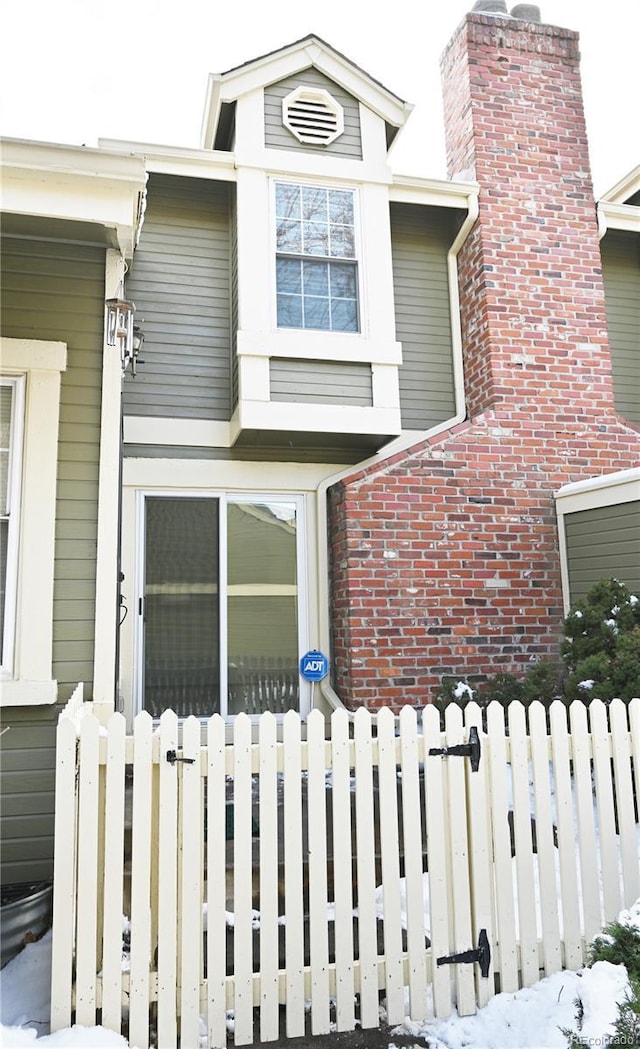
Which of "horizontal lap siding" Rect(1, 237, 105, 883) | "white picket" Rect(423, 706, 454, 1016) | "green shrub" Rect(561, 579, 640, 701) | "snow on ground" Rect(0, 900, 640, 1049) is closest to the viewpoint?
"snow on ground" Rect(0, 900, 640, 1049)

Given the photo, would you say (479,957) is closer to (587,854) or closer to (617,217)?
(587,854)

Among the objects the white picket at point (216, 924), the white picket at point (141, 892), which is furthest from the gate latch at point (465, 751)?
the white picket at point (141, 892)

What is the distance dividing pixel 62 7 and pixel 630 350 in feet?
22.8

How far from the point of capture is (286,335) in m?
6.17

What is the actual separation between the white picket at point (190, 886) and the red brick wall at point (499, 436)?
315 cm

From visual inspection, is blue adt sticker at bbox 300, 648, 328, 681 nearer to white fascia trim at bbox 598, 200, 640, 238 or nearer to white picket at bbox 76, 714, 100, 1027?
white picket at bbox 76, 714, 100, 1027

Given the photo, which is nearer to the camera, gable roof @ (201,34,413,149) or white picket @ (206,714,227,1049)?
white picket @ (206,714,227,1049)

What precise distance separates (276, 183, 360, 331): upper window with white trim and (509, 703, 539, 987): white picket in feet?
14.4

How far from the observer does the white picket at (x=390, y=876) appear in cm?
283

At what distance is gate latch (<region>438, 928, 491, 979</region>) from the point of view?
2.91 m

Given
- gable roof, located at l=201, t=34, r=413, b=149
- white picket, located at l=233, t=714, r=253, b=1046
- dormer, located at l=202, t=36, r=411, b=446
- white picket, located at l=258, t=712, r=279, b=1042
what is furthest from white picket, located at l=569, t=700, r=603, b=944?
gable roof, located at l=201, t=34, r=413, b=149

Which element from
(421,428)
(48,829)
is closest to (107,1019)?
(48,829)

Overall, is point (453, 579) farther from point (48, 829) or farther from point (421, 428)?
point (48, 829)

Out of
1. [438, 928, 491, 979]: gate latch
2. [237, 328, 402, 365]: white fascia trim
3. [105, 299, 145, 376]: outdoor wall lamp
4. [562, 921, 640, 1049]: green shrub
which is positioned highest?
[237, 328, 402, 365]: white fascia trim
